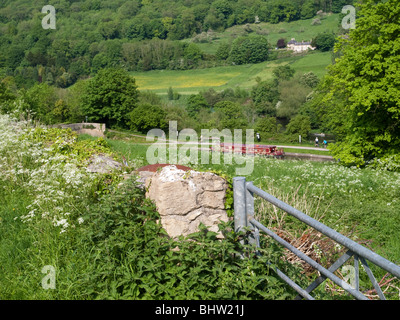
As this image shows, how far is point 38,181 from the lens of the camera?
18.4 ft

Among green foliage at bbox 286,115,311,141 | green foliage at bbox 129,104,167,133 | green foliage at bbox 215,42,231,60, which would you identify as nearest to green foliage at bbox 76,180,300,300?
green foliage at bbox 129,104,167,133

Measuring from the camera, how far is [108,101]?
57.9 m

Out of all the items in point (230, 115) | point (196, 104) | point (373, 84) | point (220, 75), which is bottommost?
point (230, 115)

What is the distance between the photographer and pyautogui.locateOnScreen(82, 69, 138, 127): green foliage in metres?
56.8

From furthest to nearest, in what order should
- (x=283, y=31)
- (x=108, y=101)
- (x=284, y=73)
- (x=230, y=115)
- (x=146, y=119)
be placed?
(x=283, y=31)
(x=284, y=73)
(x=230, y=115)
(x=108, y=101)
(x=146, y=119)

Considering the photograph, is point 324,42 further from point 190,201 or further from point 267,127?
point 190,201

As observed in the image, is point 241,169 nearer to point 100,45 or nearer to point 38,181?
point 38,181

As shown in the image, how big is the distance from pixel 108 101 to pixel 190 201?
5658 centimetres

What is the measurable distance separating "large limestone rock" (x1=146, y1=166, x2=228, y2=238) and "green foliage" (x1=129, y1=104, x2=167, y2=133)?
47292 mm

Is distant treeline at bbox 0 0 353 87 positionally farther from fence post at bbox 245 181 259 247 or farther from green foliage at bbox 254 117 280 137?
fence post at bbox 245 181 259 247

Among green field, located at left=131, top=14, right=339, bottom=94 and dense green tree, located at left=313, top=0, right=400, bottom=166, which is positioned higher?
green field, located at left=131, top=14, right=339, bottom=94

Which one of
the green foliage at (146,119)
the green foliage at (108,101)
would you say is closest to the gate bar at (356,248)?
the green foliage at (146,119)

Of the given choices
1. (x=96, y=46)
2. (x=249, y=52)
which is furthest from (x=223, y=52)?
(x=96, y=46)
